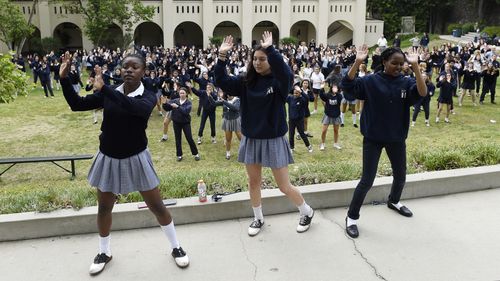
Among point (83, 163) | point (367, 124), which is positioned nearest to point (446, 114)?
point (83, 163)

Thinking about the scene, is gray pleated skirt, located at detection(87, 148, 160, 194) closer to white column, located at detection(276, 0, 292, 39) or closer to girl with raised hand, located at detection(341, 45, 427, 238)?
girl with raised hand, located at detection(341, 45, 427, 238)

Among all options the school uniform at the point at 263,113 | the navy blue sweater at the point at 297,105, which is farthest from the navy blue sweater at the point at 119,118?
the navy blue sweater at the point at 297,105

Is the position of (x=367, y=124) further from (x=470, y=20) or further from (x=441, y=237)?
(x=470, y=20)

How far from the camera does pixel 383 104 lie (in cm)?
408

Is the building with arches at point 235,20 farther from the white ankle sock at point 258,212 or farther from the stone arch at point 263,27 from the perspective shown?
the white ankle sock at point 258,212

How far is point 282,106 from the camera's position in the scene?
4.05 metres

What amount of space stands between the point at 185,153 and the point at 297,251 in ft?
26.8

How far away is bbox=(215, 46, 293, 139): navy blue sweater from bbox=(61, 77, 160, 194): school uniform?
29.8 inches

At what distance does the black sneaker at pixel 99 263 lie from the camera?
11.9 feet

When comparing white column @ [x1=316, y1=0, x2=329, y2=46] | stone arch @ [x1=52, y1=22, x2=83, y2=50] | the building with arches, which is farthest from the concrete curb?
stone arch @ [x1=52, y1=22, x2=83, y2=50]

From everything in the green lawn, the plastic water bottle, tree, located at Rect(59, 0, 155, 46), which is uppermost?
tree, located at Rect(59, 0, 155, 46)

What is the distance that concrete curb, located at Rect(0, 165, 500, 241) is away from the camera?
4156 mm

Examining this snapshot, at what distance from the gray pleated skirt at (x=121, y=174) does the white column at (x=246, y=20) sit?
138ft

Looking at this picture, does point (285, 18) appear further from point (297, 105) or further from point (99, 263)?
point (99, 263)
